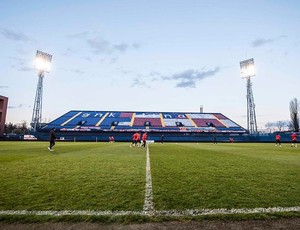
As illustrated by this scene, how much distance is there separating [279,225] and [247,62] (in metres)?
49.7

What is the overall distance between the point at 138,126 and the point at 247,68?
29.6 meters

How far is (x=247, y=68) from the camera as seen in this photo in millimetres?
45625

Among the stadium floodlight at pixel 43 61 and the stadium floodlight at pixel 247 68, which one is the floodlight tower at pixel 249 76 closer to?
the stadium floodlight at pixel 247 68

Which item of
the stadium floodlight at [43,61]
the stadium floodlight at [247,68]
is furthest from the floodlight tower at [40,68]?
the stadium floodlight at [247,68]

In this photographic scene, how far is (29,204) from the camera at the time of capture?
11.2 ft

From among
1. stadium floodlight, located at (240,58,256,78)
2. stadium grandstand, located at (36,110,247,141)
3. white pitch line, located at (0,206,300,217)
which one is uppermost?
stadium floodlight, located at (240,58,256,78)

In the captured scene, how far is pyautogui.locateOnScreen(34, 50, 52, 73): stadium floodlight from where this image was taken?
42219mm

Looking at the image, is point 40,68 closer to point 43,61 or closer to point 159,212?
point 43,61

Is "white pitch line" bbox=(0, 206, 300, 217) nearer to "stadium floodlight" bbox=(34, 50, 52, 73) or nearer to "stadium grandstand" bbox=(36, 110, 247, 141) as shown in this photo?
"stadium grandstand" bbox=(36, 110, 247, 141)

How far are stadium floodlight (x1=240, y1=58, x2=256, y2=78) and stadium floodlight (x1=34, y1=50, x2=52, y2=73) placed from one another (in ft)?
142

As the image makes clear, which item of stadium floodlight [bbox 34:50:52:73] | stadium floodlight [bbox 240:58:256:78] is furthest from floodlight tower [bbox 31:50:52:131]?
stadium floodlight [bbox 240:58:256:78]

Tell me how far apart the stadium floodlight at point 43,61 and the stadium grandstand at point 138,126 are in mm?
14164

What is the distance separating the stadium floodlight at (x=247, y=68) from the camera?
148ft

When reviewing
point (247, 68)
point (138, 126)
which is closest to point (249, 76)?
point (247, 68)
